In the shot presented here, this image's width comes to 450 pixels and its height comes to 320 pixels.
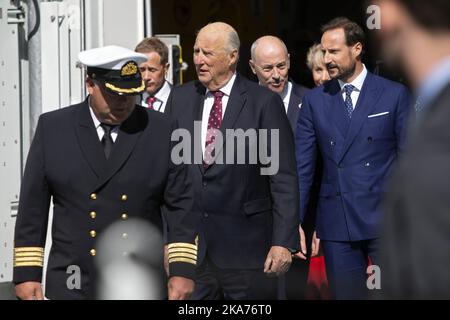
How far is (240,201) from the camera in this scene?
255 inches

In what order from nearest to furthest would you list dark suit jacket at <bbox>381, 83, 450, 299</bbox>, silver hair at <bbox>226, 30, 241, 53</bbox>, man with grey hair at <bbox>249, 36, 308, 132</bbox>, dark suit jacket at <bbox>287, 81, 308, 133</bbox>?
dark suit jacket at <bbox>381, 83, 450, 299</bbox>, silver hair at <bbox>226, 30, 241, 53</bbox>, dark suit jacket at <bbox>287, 81, 308, 133</bbox>, man with grey hair at <bbox>249, 36, 308, 132</bbox>

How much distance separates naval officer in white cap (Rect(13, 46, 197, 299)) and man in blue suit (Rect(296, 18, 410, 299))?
1882 millimetres

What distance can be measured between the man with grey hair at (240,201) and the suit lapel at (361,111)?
0.55 m

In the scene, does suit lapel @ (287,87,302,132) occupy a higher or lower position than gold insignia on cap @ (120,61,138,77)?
lower

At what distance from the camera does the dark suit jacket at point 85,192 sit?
5023 mm

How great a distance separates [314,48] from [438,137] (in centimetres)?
707

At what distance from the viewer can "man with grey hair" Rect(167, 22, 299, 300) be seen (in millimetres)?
6395

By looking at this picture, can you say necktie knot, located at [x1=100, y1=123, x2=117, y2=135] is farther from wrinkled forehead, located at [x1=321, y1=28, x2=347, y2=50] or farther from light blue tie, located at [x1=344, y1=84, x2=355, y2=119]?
wrinkled forehead, located at [x1=321, y1=28, x2=347, y2=50]

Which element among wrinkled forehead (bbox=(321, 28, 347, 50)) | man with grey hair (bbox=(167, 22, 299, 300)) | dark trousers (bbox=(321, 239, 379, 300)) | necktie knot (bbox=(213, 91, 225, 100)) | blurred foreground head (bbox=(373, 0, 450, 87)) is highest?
blurred foreground head (bbox=(373, 0, 450, 87))

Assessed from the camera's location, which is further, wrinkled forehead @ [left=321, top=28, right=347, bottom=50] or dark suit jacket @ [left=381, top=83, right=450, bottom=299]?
wrinkled forehead @ [left=321, top=28, right=347, bottom=50]

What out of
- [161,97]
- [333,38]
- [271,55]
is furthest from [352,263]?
[161,97]

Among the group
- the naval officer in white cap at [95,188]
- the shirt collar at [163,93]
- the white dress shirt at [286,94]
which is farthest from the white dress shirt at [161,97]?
the naval officer in white cap at [95,188]

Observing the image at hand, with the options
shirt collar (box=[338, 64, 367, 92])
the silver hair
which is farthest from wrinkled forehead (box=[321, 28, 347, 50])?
the silver hair

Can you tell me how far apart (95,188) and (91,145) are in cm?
19
